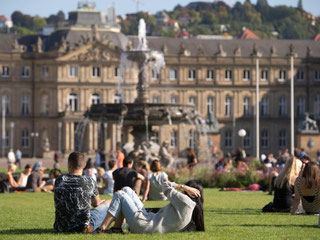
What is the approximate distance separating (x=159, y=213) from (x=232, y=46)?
4353 inches

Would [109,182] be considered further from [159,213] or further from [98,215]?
[159,213]

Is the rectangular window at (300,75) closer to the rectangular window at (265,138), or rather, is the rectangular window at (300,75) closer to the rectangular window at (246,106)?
the rectangular window at (246,106)

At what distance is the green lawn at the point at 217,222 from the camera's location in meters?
21.6

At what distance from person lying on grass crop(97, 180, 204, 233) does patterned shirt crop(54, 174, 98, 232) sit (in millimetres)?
415

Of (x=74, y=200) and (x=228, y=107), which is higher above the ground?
(x=228, y=107)

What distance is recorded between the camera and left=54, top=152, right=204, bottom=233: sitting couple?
21.5 metres

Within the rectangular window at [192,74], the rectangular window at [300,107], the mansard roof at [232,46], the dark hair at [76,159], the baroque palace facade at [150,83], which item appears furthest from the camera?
the rectangular window at [300,107]

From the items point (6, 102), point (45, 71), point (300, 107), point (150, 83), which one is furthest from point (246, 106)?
point (6, 102)

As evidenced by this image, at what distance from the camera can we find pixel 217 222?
82.1ft

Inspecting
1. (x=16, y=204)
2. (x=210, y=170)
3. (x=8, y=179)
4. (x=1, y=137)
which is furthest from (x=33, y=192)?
(x=1, y=137)

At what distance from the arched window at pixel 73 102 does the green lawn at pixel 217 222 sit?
91.2 metres

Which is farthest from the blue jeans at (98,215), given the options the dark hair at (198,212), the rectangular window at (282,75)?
the rectangular window at (282,75)

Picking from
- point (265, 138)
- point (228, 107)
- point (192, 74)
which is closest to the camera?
point (192, 74)

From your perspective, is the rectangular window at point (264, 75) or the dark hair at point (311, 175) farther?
the rectangular window at point (264, 75)
